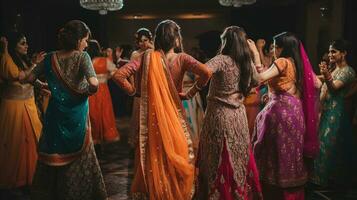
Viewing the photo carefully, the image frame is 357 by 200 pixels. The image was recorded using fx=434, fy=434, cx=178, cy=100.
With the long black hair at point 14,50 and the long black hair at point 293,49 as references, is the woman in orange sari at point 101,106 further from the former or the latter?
the long black hair at point 293,49

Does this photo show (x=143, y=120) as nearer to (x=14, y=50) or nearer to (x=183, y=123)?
(x=183, y=123)

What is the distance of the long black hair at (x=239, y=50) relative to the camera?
10.7ft

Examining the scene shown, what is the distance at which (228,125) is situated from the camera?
332 cm

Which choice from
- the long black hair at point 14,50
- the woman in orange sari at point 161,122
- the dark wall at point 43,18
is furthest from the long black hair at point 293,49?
the dark wall at point 43,18

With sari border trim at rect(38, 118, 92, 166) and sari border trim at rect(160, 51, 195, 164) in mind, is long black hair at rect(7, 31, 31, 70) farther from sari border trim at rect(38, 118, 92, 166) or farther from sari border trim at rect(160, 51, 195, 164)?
sari border trim at rect(160, 51, 195, 164)

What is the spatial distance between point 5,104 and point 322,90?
332 cm

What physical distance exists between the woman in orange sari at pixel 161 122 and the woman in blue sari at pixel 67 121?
1.20ft

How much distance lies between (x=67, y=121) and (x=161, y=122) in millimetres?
690

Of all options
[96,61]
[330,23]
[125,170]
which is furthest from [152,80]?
[330,23]

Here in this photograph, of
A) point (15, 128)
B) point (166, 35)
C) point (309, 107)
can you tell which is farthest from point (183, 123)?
point (15, 128)

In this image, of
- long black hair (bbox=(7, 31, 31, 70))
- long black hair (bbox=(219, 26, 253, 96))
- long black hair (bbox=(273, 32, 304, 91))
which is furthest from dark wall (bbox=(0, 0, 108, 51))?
long black hair (bbox=(273, 32, 304, 91))

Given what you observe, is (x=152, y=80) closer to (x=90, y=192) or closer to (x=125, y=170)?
(x=90, y=192)

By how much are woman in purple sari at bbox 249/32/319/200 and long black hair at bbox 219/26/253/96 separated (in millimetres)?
294

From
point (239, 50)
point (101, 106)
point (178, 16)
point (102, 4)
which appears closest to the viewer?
point (239, 50)
